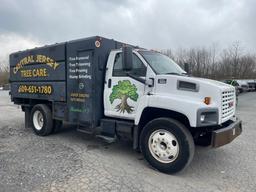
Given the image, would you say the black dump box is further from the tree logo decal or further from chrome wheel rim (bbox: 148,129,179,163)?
chrome wheel rim (bbox: 148,129,179,163)

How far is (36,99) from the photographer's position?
309 inches

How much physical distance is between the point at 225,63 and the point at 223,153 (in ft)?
159

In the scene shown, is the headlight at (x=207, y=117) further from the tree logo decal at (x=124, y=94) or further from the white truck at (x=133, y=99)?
the tree logo decal at (x=124, y=94)

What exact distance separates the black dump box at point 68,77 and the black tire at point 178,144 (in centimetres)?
154

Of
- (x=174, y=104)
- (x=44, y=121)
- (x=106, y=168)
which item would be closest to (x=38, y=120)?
(x=44, y=121)

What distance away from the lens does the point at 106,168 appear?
16.1ft

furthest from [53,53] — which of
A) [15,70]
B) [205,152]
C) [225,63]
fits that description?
[225,63]

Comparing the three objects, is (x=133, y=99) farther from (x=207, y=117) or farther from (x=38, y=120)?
(x=38, y=120)

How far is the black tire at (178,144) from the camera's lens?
14.8 ft

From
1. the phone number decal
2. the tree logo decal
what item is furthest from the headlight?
the phone number decal

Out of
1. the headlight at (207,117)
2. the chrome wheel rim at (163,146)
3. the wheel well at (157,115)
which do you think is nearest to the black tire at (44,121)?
the wheel well at (157,115)

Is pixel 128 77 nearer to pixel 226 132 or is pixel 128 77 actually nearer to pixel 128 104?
pixel 128 104

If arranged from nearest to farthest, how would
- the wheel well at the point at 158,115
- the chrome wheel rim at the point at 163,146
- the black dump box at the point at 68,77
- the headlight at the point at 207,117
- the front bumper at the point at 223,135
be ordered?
the headlight at the point at 207,117 < the front bumper at the point at 223,135 < the chrome wheel rim at the point at 163,146 < the wheel well at the point at 158,115 < the black dump box at the point at 68,77

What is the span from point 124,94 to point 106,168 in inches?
62.3
